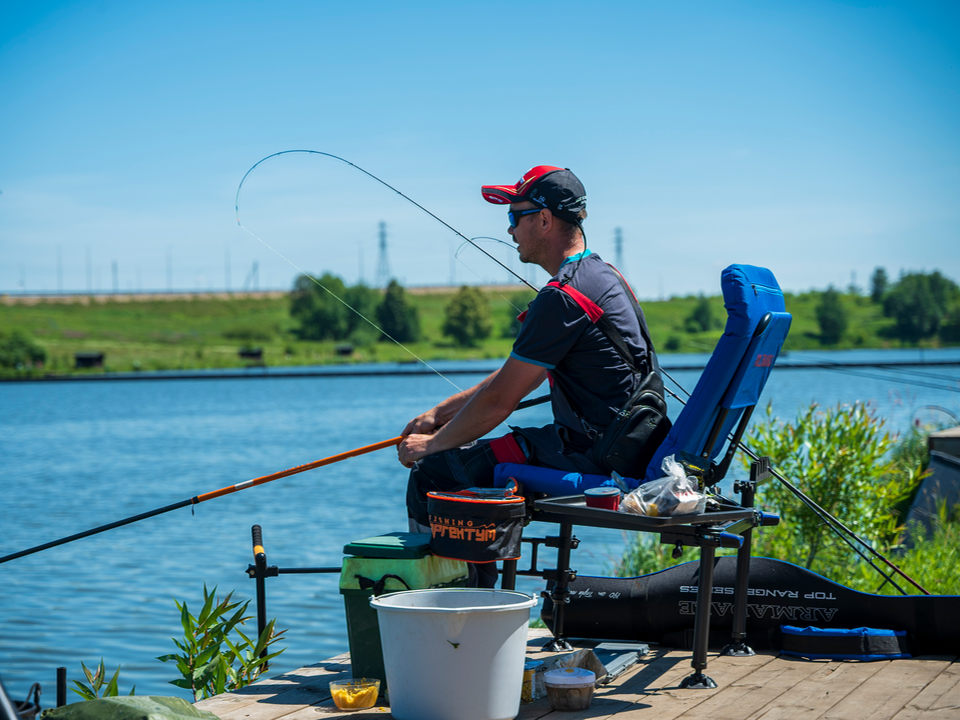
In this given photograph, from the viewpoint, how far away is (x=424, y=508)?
313 centimetres

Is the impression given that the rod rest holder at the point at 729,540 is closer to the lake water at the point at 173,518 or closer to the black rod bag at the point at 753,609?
the black rod bag at the point at 753,609

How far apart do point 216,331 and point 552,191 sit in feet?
295

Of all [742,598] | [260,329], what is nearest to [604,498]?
[742,598]

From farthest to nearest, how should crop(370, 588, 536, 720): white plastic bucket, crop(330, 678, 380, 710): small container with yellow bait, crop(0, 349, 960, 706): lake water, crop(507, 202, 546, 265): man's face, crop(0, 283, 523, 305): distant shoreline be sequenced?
1. crop(0, 283, 523, 305): distant shoreline
2. crop(0, 349, 960, 706): lake water
3. crop(507, 202, 546, 265): man's face
4. crop(330, 678, 380, 710): small container with yellow bait
5. crop(370, 588, 536, 720): white plastic bucket

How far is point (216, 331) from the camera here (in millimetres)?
89125

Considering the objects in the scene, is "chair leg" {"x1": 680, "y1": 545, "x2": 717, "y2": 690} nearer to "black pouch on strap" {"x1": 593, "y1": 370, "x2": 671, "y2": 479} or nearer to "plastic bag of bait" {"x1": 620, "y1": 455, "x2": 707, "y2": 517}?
"plastic bag of bait" {"x1": 620, "y1": 455, "x2": 707, "y2": 517}

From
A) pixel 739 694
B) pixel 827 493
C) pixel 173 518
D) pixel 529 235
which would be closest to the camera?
pixel 739 694

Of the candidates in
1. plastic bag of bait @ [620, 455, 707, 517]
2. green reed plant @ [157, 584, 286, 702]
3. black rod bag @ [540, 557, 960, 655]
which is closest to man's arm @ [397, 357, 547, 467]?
plastic bag of bait @ [620, 455, 707, 517]

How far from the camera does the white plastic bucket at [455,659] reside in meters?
2.51

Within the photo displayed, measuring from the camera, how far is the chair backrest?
2898 millimetres

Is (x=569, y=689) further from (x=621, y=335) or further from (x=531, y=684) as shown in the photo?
(x=621, y=335)

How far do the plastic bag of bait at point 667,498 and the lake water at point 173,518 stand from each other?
4.83 m

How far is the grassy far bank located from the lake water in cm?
2246

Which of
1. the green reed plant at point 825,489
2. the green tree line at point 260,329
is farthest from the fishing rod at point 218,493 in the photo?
the green tree line at point 260,329
